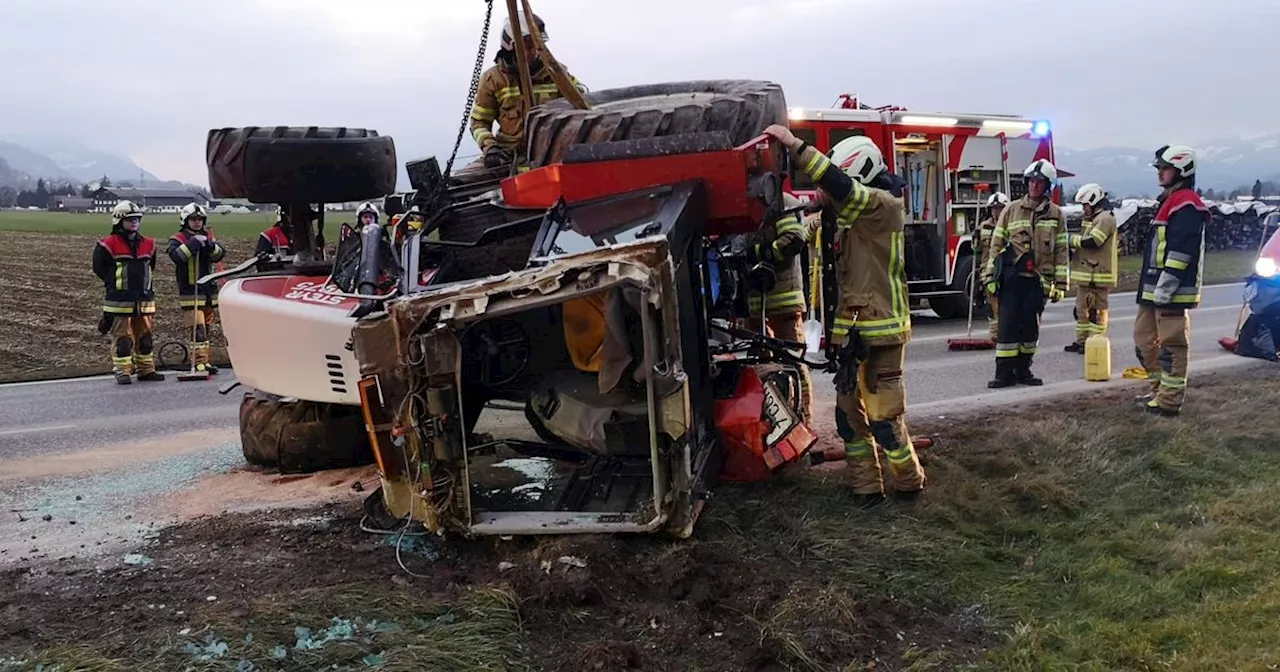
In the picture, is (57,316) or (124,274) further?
(57,316)

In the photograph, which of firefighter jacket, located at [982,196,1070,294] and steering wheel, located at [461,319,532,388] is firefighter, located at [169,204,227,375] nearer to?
steering wheel, located at [461,319,532,388]

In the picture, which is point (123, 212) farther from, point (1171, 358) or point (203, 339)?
point (1171, 358)

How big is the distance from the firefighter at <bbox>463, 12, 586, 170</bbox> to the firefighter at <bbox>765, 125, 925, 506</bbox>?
2246mm

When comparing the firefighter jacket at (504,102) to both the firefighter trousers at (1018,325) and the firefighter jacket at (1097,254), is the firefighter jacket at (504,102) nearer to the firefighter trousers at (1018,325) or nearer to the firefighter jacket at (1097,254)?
the firefighter trousers at (1018,325)

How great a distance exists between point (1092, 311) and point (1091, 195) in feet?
4.50

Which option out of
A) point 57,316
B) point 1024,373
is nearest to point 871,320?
point 1024,373

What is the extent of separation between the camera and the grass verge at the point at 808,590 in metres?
2.97

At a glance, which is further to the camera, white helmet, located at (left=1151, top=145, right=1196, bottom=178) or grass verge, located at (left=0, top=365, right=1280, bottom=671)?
white helmet, located at (left=1151, top=145, right=1196, bottom=178)

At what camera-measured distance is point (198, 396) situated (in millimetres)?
8164

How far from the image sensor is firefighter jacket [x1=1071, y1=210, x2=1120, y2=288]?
9.11 meters

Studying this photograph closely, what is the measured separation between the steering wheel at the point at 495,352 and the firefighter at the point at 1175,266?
4.21 meters

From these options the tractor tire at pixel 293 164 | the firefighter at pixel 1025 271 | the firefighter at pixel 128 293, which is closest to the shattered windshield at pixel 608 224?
the tractor tire at pixel 293 164

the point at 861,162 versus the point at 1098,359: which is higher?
the point at 861,162

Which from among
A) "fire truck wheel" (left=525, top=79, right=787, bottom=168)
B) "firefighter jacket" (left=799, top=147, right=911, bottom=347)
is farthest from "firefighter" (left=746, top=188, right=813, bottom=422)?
"firefighter jacket" (left=799, top=147, right=911, bottom=347)
